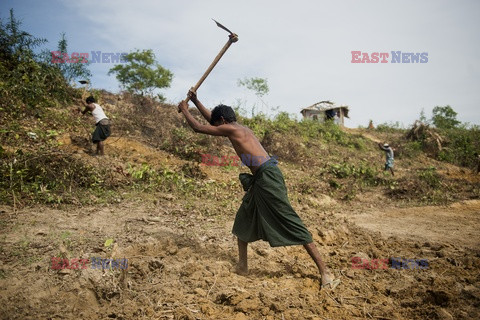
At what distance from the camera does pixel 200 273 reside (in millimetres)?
2797

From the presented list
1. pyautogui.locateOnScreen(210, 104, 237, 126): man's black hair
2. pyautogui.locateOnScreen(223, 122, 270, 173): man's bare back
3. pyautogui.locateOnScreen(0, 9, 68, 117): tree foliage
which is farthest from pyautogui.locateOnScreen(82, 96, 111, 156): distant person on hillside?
pyautogui.locateOnScreen(223, 122, 270, 173): man's bare back

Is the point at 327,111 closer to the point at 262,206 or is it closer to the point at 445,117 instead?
the point at 445,117

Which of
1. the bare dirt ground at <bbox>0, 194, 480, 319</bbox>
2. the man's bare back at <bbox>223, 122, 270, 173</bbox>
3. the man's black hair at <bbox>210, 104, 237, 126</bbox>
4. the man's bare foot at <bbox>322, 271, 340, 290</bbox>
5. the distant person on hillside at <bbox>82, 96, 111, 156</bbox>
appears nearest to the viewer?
the bare dirt ground at <bbox>0, 194, 480, 319</bbox>

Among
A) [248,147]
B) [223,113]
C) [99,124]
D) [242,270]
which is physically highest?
[99,124]

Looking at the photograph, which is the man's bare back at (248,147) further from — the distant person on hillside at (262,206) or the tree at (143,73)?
the tree at (143,73)

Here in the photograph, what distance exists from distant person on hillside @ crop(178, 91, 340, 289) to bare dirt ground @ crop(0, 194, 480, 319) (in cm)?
35

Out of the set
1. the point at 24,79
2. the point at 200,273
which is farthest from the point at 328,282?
the point at 24,79

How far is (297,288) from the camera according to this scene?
2713 millimetres

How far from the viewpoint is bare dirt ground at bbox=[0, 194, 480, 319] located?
7.34 feet

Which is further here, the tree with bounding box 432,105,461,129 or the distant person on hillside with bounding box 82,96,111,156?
the tree with bounding box 432,105,461,129

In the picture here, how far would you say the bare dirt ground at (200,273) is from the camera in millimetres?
2238

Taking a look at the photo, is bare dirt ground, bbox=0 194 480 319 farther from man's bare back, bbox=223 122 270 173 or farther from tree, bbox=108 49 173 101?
tree, bbox=108 49 173 101

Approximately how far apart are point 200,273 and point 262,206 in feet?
2.83

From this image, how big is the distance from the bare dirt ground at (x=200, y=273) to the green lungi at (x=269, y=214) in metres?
0.43
